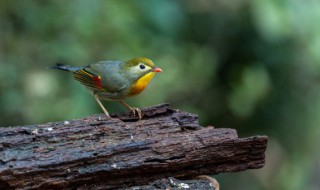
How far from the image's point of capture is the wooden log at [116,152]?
11.5 feet

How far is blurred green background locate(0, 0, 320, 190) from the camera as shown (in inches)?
265

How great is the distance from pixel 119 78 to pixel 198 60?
2.77m

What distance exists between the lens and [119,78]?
5055 mm

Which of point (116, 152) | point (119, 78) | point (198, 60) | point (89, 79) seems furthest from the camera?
point (198, 60)

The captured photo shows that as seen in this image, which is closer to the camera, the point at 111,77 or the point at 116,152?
the point at 116,152

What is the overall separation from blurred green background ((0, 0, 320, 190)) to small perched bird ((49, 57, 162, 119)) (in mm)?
1183

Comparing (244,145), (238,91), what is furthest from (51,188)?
(238,91)

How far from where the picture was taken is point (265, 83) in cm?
761

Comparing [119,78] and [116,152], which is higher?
[119,78]

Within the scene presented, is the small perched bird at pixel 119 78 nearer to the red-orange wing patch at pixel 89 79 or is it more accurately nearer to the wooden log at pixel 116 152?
the red-orange wing patch at pixel 89 79

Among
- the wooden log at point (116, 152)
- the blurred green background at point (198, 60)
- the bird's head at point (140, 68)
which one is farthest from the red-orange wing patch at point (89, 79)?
the blurred green background at point (198, 60)

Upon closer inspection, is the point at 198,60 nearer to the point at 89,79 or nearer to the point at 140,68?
the point at 140,68

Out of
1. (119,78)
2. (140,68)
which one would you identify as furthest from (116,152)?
(140,68)

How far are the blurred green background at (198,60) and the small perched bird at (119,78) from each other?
1183 millimetres
